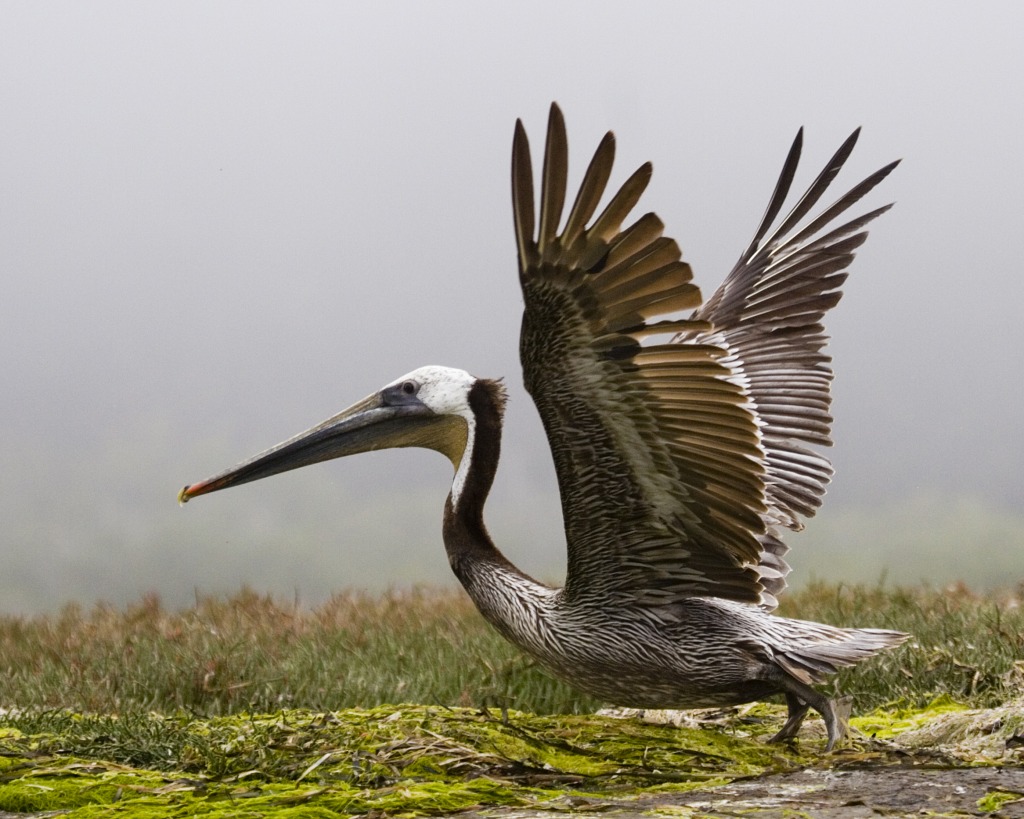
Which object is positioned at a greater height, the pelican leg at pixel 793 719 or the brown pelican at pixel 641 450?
the brown pelican at pixel 641 450

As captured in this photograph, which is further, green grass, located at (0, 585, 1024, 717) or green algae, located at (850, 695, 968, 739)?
green grass, located at (0, 585, 1024, 717)

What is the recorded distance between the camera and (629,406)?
15.3ft

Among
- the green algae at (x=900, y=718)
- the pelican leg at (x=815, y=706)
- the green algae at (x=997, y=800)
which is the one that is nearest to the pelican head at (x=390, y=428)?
the pelican leg at (x=815, y=706)

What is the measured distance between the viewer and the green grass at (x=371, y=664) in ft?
22.2

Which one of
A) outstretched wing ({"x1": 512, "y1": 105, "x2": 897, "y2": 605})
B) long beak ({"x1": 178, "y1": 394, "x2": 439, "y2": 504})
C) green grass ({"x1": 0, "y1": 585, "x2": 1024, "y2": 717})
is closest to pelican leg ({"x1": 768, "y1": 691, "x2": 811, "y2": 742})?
outstretched wing ({"x1": 512, "y1": 105, "x2": 897, "y2": 605})

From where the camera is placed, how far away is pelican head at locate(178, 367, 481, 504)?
601 centimetres

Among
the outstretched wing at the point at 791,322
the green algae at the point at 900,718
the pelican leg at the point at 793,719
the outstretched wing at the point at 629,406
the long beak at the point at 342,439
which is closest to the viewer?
the outstretched wing at the point at 629,406

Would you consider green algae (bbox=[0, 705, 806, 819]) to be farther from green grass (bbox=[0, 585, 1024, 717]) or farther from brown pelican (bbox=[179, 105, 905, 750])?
green grass (bbox=[0, 585, 1024, 717])

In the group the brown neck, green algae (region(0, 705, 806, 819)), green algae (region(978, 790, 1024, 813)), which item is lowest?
green algae (region(0, 705, 806, 819))

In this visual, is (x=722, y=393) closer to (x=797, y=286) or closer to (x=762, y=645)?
(x=762, y=645)

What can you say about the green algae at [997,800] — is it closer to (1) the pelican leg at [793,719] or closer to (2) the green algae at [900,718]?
(1) the pelican leg at [793,719]

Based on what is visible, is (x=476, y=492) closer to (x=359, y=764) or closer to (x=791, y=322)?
(x=359, y=764)

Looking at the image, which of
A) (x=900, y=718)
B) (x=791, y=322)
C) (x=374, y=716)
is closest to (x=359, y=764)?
(x=374, y=716)

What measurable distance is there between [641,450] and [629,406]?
→ 9.2 inches
